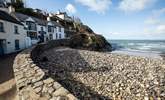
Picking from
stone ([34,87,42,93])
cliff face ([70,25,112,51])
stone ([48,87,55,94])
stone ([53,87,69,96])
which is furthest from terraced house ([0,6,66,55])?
stone ([53,87,69,96])

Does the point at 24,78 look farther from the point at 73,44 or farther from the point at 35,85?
the point at 73,44

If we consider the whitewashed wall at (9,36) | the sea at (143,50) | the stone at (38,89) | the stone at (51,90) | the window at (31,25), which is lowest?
the sea at (143,50)

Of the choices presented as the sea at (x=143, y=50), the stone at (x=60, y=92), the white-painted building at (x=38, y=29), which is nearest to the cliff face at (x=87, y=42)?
the sea at (x=143, y=50)

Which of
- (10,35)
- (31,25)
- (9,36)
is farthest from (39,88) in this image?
(31,25)

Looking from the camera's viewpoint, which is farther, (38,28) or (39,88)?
Result: (38,28)

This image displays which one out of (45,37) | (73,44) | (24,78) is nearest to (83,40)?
(73,44)

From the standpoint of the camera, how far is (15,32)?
24.4m

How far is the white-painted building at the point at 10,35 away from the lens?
2065 cm

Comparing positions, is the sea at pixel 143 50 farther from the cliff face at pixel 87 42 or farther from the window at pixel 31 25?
the window at pixel 31 25

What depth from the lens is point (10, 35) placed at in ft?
74.4

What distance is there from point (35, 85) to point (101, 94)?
305 cm

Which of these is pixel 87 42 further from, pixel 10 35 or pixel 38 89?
pixel 38 89

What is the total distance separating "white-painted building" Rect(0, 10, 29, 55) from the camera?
20.7 metres

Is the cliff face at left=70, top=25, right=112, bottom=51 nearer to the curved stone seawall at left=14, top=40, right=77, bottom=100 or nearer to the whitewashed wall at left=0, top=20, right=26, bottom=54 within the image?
the whitewashed wall at left=0, top=20, right=26, bottom=54
